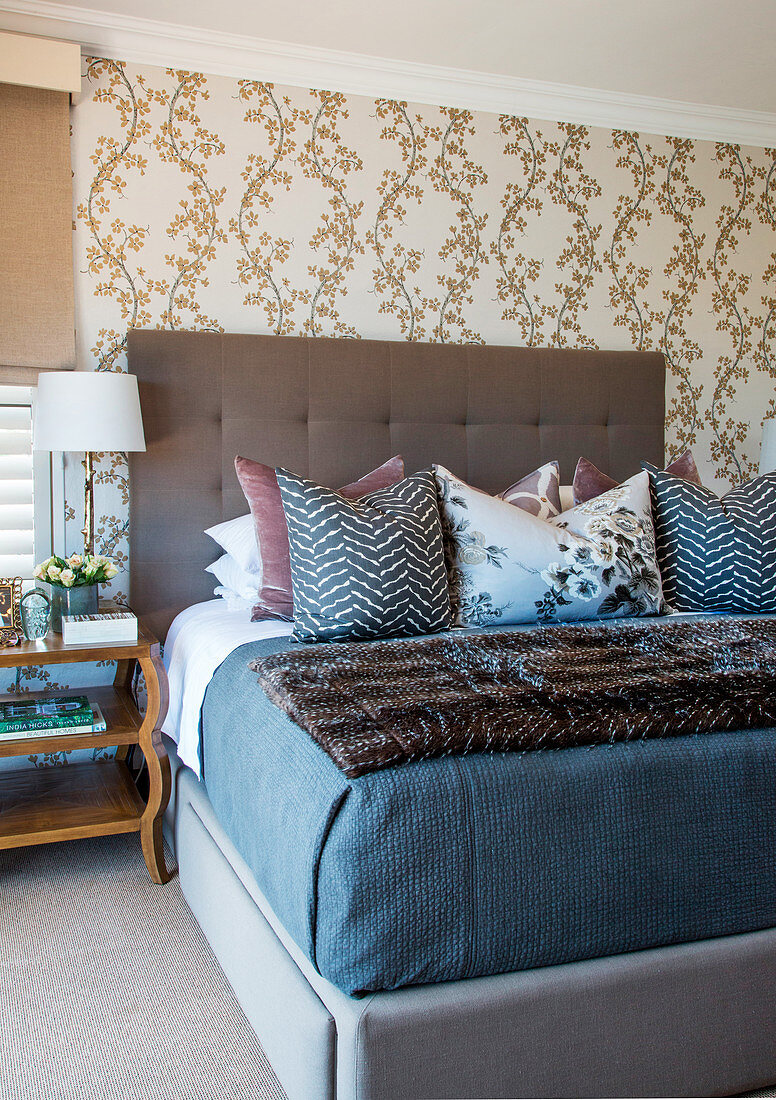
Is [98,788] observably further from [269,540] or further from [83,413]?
[83,413]

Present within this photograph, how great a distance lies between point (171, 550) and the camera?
3000 mm

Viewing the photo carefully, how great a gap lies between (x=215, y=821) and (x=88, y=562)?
87 centimetres

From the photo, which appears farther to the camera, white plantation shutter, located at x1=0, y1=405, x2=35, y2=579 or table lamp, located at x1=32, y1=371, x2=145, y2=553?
white plantation shutter, located at x1=0, y1=405, x2=35, y2=579

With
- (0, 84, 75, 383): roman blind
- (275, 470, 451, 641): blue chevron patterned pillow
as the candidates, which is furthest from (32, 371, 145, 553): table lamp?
(275, 470, 451, 641): blue chevron patterned pillow

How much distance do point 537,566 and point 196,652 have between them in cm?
98

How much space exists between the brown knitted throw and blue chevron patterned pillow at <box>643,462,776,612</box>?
434 millimetres

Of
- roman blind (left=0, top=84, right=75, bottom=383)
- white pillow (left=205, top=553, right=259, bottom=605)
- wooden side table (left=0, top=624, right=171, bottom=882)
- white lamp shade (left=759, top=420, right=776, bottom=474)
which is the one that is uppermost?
roman blind (left=0, top=84, right=75, bottom=383)

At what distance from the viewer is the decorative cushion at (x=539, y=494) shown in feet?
9.45

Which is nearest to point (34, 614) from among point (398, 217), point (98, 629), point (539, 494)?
point (98, 629)

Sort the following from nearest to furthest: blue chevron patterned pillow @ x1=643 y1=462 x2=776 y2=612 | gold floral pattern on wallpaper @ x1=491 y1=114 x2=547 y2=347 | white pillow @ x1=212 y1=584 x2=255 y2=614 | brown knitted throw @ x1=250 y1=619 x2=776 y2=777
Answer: brown knitted throw @ x1=250 y1=619 x2=776 y2=777, blue chevron patterned pillow @ x1=643 y1=462 x2=776 y2=612, white pillow @ x1=212 y1=584 x2=255 y2=614, gold floral pattern on wallpaper @ x1=491 y1=114 x2=547 y2=347

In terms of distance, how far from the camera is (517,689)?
171 cm

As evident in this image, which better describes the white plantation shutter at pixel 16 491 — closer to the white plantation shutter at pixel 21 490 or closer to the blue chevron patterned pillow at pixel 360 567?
the white plantation shutter at pixel 21 490

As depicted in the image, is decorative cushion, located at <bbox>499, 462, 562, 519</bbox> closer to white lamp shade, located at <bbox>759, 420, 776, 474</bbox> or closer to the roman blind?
white lamp shade, located at <bbox>759, 420, 776, 474</bbox>

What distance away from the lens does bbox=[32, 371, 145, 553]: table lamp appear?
2.59m
